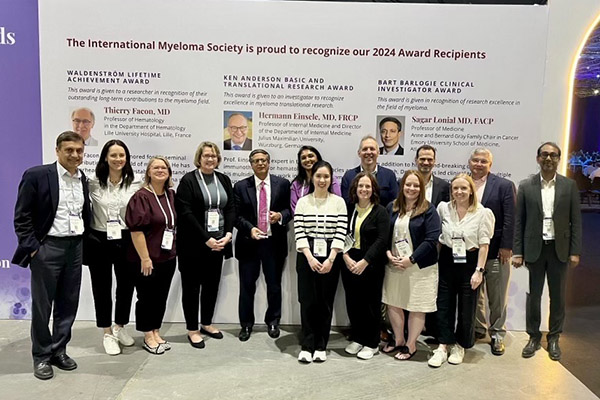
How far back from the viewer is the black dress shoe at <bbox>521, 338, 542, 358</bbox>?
3592mm

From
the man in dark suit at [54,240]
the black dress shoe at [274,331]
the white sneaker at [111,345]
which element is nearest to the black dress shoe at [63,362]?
the man in dark suit at [54,240]

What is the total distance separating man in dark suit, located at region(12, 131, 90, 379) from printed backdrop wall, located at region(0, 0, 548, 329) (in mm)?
1012

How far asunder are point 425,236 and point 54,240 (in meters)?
2.50

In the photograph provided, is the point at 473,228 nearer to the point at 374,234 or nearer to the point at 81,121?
the point at 374,234

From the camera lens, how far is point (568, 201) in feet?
11.4

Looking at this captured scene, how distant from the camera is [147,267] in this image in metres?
3.22

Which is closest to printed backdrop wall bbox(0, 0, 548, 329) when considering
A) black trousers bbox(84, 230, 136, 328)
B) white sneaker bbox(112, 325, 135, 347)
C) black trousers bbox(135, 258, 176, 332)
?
black trousers bbox(84, 230, 136, 328)

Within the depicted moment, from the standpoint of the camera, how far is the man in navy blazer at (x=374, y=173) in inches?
142

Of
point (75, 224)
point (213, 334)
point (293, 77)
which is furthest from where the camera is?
point (293, 77)

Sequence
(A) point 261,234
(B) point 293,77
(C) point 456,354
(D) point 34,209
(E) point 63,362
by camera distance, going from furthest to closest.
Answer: (B) point 293,77
(A) point 261,234
(C) point 456,354
(E) point 63,362
(D) point 34,209

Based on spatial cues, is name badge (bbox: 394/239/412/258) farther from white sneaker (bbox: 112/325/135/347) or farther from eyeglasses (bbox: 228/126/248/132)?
white sneaker (bbox: 112/325/135/347)

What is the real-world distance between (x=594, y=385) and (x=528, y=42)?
2.70 metres

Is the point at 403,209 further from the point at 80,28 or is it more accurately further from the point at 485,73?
the point at 80,28

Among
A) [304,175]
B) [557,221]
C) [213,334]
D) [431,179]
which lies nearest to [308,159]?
[304,175]
